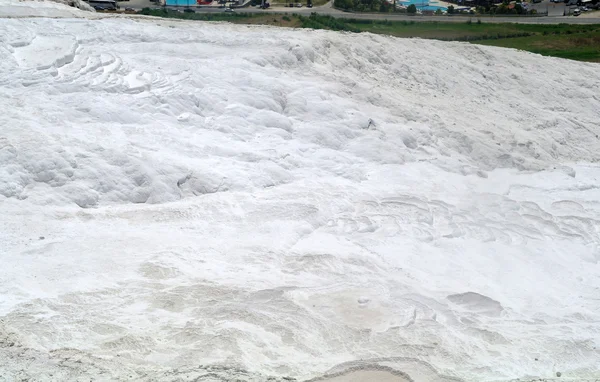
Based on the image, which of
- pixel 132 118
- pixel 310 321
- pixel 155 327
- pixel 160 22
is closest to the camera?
pixel 155 327

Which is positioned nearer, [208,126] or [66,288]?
[66,288]

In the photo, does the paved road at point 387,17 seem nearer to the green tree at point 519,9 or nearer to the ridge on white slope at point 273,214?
the green tree at point 519,9

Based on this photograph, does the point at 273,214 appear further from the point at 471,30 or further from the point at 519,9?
the point at 519,9

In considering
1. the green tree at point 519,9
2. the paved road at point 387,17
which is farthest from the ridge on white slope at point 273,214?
the green tree at point 519,9

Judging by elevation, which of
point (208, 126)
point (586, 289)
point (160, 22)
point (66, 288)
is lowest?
point (586, 289)

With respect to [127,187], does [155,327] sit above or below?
below

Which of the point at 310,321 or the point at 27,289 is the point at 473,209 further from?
the point at 27,289

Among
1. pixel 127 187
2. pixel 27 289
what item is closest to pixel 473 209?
pixel 127 187
